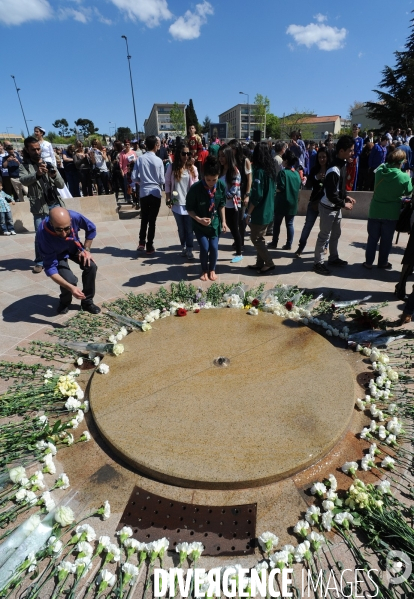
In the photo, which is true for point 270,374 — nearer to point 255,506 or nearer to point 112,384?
point 255,506

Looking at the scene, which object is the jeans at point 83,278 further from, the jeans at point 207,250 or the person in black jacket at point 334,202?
the person in black jacket at point 334,202

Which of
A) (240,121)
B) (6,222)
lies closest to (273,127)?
(240,121)

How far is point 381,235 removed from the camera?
5598 mm

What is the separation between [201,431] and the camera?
2.54 m

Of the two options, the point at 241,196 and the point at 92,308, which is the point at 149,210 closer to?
the point at 241,196

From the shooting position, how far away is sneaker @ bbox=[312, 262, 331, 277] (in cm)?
564

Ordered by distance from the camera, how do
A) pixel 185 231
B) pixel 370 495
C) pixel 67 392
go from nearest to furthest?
pixel 370 495, pixel 67 392, pixel 185 231

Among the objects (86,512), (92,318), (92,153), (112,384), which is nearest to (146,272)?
(92,318)

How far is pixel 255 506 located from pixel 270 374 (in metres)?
1.15

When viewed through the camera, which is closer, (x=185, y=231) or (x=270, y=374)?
(x=270, y=374)

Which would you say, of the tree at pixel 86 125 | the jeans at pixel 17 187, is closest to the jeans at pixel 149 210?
the jeans at pixel 17 187

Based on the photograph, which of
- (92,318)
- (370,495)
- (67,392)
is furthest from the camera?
(92,318)

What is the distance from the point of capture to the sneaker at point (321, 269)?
564 cm

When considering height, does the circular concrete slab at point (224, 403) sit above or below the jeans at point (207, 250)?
below
